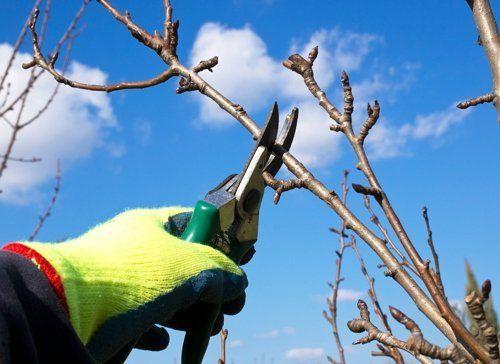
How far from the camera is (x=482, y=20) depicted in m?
1.44

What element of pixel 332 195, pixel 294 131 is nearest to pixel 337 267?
pixel 294 131

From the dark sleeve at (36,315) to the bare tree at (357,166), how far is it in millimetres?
528

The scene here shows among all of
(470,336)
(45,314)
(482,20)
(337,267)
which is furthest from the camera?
(337,267)

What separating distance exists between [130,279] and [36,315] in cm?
31

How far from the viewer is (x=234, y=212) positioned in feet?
5.94

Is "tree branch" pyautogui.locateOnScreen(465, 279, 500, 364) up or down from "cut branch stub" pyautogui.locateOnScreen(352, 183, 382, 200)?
down

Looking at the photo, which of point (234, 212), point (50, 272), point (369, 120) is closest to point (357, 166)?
point (369, 120)

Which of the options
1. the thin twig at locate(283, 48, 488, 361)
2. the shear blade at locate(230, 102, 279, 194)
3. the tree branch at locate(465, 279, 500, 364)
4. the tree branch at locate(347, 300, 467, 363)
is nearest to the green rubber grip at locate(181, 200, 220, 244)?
the shear blade at locate(230, 102, 279, 194)

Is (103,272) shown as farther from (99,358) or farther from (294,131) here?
(294,131)

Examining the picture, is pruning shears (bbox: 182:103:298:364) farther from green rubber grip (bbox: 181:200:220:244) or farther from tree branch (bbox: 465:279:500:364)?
tree branch (bbox: 465:279:500:364)

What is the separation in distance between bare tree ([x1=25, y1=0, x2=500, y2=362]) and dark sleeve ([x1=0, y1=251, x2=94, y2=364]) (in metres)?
0.53

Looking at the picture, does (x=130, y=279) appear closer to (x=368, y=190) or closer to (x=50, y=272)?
(x=50, y=272)

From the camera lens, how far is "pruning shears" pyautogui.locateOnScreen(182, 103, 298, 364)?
5.41 ft

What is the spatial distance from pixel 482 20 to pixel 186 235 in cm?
86
